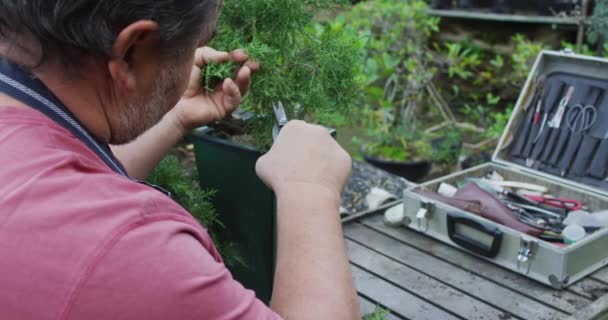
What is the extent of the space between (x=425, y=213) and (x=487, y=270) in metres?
0.31

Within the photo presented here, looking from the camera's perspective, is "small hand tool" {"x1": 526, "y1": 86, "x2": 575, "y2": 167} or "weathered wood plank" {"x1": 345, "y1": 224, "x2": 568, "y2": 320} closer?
"weathered wood plank" {"x1": 345, "y1": 224, "x2": 568, "y2": 320}

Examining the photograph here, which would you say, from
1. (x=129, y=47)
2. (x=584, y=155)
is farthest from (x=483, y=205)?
(x=129, y=47)

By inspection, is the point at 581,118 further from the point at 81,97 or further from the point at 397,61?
the point at 81,97

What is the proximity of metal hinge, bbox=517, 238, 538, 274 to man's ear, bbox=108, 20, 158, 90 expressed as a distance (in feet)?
4.74

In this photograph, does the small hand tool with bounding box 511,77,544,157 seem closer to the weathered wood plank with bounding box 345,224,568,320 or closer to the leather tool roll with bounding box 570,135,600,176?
the leather tool roll with bounding box 570,135,600,176

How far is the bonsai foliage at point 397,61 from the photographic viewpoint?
13.4 ft

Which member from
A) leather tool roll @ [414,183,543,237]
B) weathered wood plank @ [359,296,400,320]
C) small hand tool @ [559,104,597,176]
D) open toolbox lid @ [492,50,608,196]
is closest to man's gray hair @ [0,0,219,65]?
weathered wood plank @ [359,296,400,320]

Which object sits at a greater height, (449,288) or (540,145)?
(540,145)

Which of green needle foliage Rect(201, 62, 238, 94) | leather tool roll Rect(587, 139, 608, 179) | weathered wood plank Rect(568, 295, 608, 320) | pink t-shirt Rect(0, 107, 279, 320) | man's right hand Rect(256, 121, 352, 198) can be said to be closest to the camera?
pink t-shirt Rect(0, 107, 279, 320)

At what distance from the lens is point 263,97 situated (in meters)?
1.47

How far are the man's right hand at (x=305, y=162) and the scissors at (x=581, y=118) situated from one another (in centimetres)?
191

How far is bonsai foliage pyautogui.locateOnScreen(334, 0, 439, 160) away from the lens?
409 cm

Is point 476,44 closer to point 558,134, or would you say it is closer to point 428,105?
point 428,105

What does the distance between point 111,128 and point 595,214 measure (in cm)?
186
